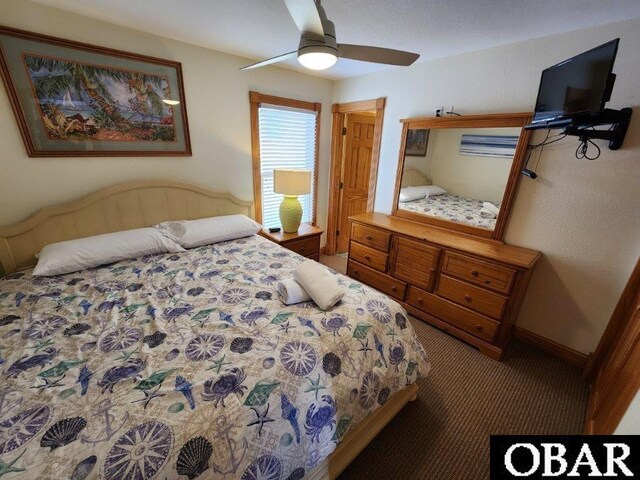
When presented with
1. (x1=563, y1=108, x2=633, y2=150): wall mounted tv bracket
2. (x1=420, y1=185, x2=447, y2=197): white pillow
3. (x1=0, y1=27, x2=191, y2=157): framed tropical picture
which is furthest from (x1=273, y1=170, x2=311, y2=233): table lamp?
(x1=563, y1=108, x2=633, y2=150): wall mounted tv bracket

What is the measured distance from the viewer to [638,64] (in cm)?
156

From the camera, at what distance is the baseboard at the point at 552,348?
1997 mm

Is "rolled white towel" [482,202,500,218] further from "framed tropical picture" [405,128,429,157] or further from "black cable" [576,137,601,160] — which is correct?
"framed tropical picture" [405,128,429,157]

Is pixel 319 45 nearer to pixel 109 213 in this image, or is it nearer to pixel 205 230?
pixel 205 230

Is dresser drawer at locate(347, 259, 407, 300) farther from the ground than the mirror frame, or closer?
closer

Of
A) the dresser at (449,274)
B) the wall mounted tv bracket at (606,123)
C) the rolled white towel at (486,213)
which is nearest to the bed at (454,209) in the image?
the rolled white towel at (486,213)

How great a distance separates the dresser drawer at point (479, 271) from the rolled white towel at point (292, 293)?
135 cm

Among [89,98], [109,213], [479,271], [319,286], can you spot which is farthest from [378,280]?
[89,98]

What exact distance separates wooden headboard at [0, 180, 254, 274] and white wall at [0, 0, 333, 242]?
0.36 feet

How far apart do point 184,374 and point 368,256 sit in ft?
6.86

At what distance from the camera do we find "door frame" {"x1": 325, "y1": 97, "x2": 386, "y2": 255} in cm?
296

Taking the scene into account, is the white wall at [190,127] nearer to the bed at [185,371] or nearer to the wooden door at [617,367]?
the bed at [185,371]

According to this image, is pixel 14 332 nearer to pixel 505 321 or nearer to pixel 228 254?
pixel 228 254

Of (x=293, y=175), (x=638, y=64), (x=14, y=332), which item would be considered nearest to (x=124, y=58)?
(x=293, y=175)
